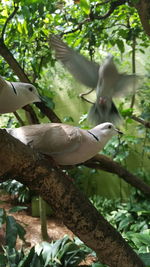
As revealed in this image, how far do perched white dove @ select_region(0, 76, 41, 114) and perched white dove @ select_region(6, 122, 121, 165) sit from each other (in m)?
0.08

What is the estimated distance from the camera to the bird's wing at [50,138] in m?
0.78

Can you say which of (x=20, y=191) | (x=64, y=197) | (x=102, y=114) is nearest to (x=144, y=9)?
(x=102, y=114)

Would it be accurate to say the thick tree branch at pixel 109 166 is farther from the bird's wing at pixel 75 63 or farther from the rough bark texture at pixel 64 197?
the rough bark texture at pixel 64 197

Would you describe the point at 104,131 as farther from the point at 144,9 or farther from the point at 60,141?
the point at 144,9

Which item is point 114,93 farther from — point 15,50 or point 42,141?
point 15,50

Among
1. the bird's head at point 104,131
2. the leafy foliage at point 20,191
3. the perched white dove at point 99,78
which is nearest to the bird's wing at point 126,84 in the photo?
the perched white dove at point 99,78

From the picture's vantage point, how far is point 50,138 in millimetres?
786

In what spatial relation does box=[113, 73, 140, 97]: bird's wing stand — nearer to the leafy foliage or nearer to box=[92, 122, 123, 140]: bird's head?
box=[92, 122, 123, 140]: bird's head

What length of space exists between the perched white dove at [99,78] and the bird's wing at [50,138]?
510 millimetres

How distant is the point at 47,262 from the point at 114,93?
1195mm

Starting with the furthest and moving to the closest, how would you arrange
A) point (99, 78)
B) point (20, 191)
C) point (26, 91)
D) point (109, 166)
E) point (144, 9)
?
1. point (20, 191)
2. point (109, 166)
3. point (99, 78)
4. point (144, 9)
5. point (26, 91)

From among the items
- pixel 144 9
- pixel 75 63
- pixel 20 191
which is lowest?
pixel 20 191

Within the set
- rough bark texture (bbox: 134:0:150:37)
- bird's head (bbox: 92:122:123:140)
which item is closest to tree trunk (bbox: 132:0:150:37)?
rough bark texture (bbox: 134:0:150:37)

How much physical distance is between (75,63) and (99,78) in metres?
0.16
